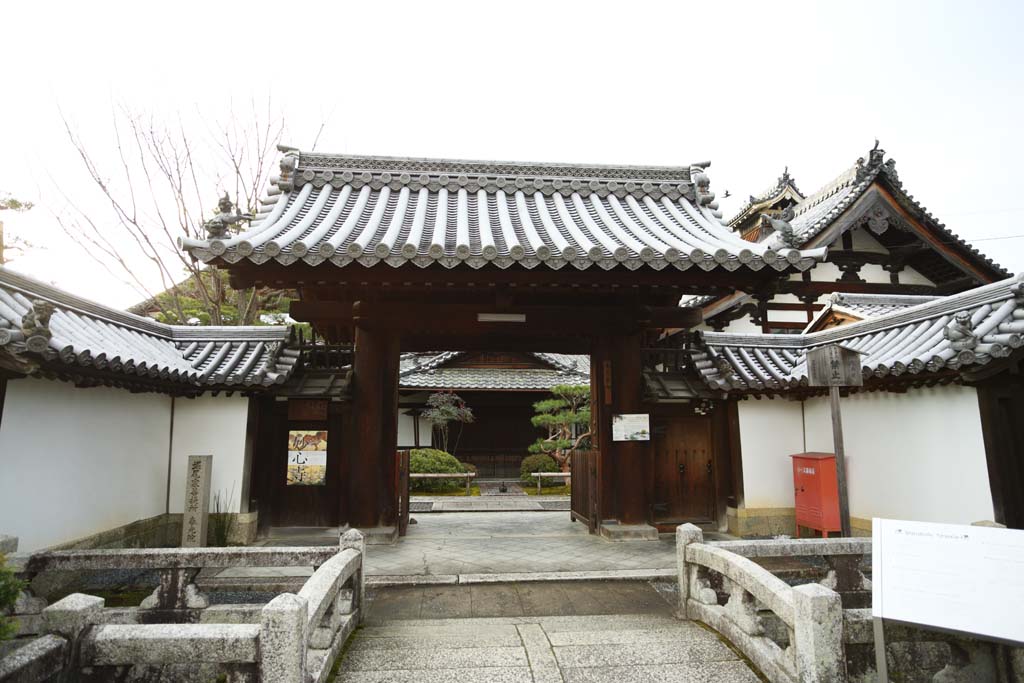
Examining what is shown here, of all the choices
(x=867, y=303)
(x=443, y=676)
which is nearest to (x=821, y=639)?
(x=443, y=676)

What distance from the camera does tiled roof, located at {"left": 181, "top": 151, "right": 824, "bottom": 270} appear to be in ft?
23.9

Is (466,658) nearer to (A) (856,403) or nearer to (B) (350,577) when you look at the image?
(B) (350,577)

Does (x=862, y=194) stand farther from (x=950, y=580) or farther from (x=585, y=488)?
(x=950, y=580)

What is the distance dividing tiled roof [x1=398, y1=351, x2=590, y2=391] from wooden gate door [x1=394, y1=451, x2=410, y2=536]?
34.5 feet

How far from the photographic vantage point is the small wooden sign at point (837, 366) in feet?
20.5

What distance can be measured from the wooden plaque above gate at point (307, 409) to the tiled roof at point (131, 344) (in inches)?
28.1

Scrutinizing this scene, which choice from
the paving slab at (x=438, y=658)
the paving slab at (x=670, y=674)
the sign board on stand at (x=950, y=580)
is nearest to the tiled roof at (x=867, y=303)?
the sign board on stand at (x=950, y=580)

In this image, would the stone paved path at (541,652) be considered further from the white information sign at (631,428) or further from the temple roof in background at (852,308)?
the temple roof in background at (852,308)

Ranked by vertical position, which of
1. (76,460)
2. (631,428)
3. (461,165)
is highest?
(461,165)

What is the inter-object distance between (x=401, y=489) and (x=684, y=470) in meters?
4.94

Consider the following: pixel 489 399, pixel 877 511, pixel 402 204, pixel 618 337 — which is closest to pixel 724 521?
pixel 877 511

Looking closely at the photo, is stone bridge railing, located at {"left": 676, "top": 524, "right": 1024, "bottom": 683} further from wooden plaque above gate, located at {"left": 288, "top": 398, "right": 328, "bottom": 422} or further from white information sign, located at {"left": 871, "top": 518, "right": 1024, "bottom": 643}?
wooden plaque above gate, located at {"left": 288, "top": 398, "right": 328, "bottom": 422}

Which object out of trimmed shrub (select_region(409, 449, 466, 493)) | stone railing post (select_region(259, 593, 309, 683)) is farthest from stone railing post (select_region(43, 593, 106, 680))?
trimmed shrub (select_region(409, 449, 466, 493))

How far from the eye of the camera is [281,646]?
3.71m
